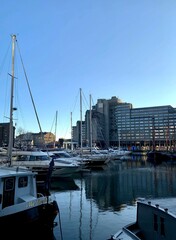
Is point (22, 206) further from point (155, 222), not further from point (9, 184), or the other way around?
point (155, 222)

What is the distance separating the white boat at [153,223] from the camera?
31.8 ft

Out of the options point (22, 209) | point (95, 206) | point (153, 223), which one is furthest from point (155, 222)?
point (95, 206)

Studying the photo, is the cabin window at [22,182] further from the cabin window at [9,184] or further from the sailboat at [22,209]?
the cabin window at [9,184]

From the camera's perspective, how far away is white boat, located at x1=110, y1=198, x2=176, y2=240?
31.8 ft

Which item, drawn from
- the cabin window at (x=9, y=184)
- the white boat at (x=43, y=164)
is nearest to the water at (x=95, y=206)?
the white boat at (x=43, y=164)

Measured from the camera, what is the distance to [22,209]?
49.0 ft

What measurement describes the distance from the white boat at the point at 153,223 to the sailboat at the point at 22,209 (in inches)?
229

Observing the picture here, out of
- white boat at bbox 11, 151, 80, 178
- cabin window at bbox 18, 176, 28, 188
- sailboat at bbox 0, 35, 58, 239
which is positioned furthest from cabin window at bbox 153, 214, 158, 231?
white boat at bbox 11, 151, 80, 178

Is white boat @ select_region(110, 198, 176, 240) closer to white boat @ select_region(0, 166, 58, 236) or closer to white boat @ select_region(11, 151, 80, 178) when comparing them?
white boat @ select_region(0, 166, 58, 236)

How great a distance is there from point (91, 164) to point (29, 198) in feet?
143

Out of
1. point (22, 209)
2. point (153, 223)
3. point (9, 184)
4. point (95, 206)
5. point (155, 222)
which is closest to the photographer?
point (155, 222)

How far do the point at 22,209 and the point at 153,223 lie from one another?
302 inches

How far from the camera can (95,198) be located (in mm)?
27109

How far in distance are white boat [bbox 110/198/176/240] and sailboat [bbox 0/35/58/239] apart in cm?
582
